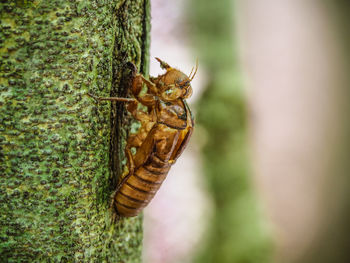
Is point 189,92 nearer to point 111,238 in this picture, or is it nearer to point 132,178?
point 132,178

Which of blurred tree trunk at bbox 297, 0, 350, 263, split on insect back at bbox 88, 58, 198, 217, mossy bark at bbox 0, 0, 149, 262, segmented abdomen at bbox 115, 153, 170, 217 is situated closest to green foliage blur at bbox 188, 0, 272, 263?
blurred tree trunk at bbox 297, 0, 350, 263

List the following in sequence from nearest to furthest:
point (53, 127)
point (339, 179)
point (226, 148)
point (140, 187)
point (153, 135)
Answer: point (53, 127)
point (140, 187)
point (153, 135)
point (226, 148)
point (339, 179)

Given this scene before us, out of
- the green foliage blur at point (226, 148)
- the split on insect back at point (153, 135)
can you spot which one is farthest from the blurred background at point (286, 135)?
the split on insect back at point (153, 135)

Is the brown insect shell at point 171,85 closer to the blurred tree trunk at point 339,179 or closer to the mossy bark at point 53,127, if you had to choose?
the mossy bark at point 53,127

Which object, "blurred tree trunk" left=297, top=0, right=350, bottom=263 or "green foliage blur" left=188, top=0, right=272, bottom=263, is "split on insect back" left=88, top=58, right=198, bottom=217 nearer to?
"green foliage blur" left=188, top=0, right=272, bottom=263

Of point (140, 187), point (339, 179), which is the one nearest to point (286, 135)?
point (339, 179)

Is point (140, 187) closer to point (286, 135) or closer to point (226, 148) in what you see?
point (226, 148)
